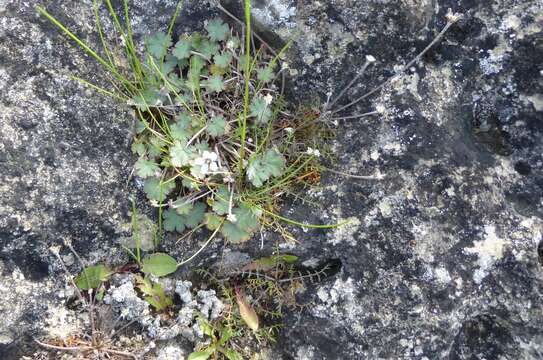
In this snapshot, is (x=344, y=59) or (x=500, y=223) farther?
(x=344, y=59)

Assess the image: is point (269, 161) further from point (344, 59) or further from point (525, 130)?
point (525, 130)

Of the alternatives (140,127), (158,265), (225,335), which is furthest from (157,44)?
(225,335)

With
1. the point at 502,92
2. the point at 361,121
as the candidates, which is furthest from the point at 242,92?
the point at 502,92

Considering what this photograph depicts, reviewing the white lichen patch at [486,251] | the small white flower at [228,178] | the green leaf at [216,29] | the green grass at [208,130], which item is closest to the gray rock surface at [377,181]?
the white lichen patch at [486,251]

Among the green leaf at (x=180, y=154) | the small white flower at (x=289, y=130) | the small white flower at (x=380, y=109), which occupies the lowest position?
the green leaf at (x=180, y=154)

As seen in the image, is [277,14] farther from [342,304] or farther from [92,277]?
[92,277]

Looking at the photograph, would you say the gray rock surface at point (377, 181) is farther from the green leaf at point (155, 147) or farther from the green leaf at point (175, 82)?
the green leaf at point (175, 82)
